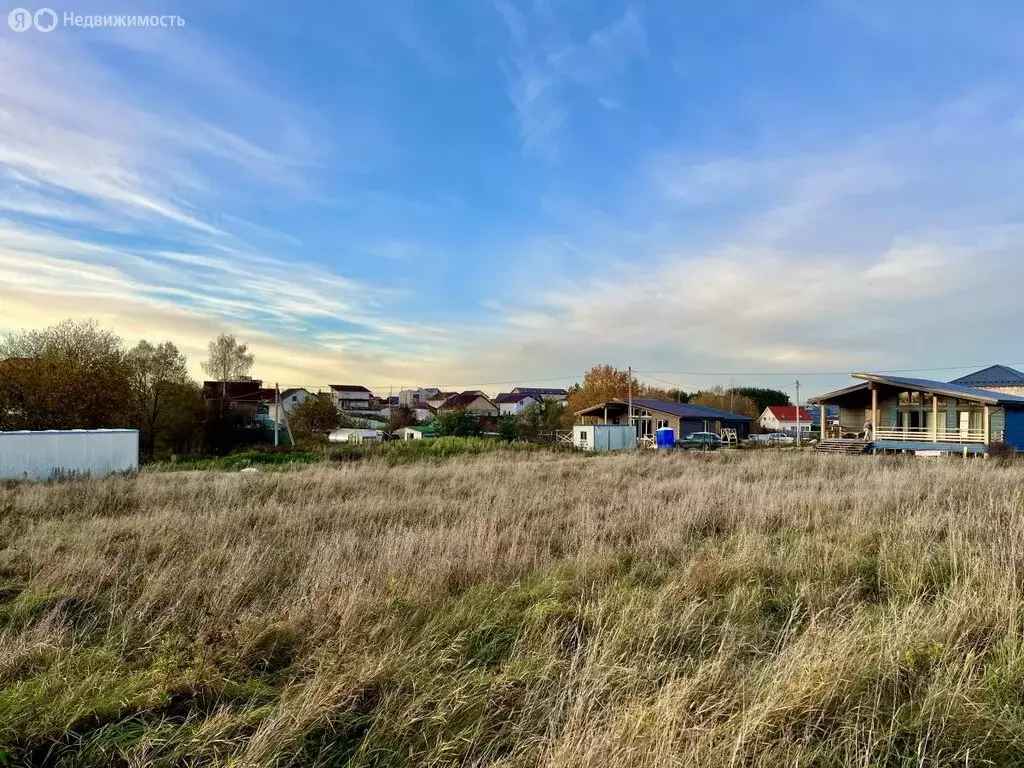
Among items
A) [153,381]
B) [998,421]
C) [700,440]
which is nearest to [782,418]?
[700,440]

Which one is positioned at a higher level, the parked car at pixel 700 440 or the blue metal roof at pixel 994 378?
the blue metal roof at pixel 994 378

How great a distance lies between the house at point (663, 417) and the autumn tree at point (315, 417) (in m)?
23.6

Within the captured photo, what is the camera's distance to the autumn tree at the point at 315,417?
2047 inches

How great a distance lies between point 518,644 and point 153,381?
37.2 meters

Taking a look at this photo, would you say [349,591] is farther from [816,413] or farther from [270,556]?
[816,413]

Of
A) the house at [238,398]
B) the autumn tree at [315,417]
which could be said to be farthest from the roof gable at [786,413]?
the house at [238,398]

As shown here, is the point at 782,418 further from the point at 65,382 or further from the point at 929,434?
the point at 65,382

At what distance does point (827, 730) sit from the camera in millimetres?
2668

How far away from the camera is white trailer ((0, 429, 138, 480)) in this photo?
1669 cm

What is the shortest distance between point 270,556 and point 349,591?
2053 millimetres

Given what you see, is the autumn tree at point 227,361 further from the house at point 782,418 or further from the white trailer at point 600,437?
the house at point 782,418

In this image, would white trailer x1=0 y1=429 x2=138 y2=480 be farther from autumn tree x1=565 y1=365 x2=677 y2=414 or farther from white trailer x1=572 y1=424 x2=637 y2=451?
autumn tree x1=565 y1=365 x2=677 y2=414

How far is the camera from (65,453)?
17.7 meters

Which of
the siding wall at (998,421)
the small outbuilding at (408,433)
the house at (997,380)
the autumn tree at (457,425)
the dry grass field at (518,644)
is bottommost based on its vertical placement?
the small outbuilding at (408,433)
